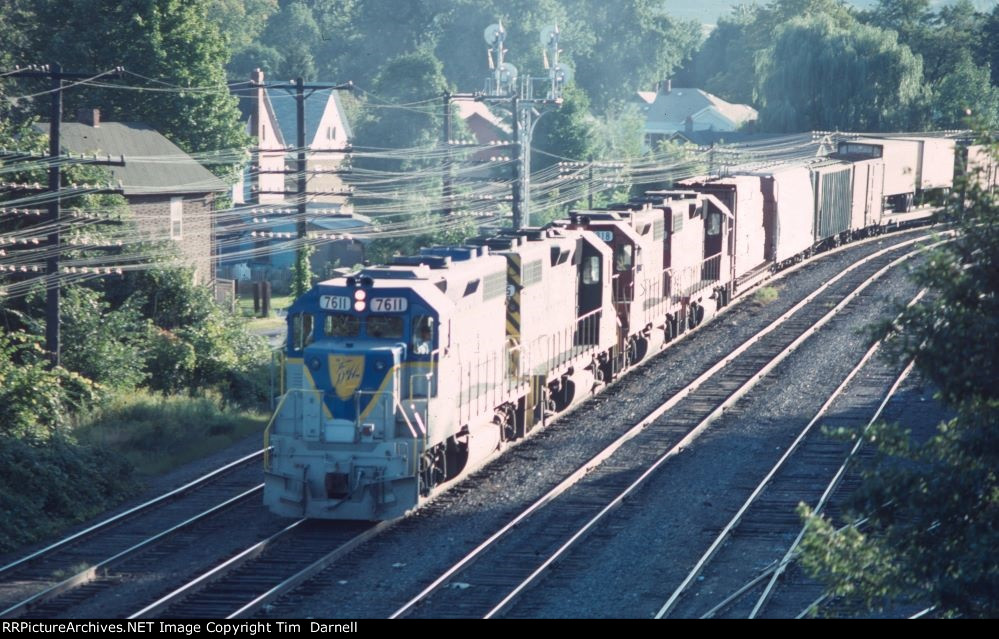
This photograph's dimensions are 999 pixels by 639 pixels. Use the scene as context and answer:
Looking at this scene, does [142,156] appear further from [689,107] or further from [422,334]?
[689,107]

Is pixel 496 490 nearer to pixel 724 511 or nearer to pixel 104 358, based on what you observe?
pixel 724 511

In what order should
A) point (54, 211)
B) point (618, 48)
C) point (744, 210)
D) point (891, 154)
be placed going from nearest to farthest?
point (54, 211) < point (744, 210) < point (891, 154) < point (618, 48)

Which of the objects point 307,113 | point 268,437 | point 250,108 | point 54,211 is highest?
point 307,113

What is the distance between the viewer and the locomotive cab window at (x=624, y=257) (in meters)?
27.5

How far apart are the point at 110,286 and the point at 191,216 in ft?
28.6

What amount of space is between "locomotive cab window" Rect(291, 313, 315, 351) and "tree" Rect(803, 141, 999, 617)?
9383mm

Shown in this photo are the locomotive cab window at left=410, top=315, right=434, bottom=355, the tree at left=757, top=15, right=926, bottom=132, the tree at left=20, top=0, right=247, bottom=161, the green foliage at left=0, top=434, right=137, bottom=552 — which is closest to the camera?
the locomotive cab window at left=410, top=315, right=434, bottom=355

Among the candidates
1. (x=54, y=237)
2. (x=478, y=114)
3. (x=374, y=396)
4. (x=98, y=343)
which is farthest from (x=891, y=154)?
(x=478, y=114)

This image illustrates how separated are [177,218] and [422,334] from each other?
80.7 ft

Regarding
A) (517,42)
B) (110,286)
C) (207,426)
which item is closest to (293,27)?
(517,42)

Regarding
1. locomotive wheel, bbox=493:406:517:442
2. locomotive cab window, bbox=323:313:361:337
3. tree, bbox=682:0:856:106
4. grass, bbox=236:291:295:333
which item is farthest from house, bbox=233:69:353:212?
locomotive cab window, bbox=323:313:361:337

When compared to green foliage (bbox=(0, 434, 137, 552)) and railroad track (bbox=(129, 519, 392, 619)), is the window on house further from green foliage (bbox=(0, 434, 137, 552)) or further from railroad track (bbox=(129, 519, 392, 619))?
railroad track (bbox=(129, 519, 392, 619))

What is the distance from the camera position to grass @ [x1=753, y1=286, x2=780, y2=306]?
39.4m

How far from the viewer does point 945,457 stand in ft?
33.1
